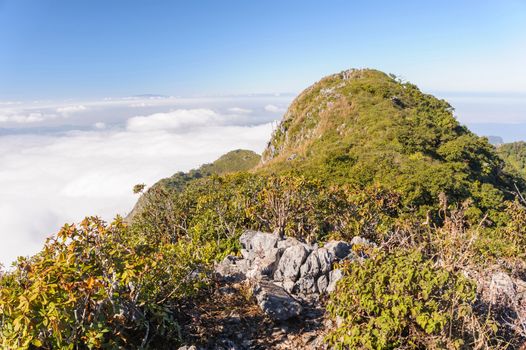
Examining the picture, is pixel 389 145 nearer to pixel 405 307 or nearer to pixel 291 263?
pixel 291 263

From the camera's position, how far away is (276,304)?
866cm

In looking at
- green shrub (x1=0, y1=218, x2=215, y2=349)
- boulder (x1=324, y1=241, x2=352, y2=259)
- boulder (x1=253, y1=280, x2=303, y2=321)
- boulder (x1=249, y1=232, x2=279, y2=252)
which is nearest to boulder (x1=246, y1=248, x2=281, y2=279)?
boulder (x1=249, y1=232, x2=279, y2=252)

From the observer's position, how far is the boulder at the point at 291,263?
10.2 metres

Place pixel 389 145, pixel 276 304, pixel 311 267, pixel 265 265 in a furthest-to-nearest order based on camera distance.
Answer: pixel 389 145 → pixel 265 265 → pixel 311 267 → pixel 276 304

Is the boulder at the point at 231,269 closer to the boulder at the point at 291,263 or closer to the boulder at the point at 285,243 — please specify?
the boulder at the point at 291,263

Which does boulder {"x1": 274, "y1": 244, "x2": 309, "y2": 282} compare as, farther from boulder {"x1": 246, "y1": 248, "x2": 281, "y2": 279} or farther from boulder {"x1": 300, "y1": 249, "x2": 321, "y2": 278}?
boulder {"x1": 246, "y1": 248, "x2": 281, "y2": 279}

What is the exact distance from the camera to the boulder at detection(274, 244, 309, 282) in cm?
1022

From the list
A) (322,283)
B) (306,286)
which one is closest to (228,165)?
(306,286)

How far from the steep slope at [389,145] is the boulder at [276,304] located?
12.1m

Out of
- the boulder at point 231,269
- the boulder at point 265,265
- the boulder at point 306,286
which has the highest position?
the boulder at point 265,265

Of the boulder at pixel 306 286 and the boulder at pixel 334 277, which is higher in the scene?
the boulder at pixel 334 277

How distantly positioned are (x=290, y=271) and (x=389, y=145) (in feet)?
107

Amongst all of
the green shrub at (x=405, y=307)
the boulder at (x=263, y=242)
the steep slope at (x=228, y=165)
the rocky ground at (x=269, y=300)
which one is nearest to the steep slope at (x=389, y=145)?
the boulder at (x=263, y=242)

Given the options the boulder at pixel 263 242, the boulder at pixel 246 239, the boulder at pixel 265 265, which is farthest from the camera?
the boulder at pixel 246 239
